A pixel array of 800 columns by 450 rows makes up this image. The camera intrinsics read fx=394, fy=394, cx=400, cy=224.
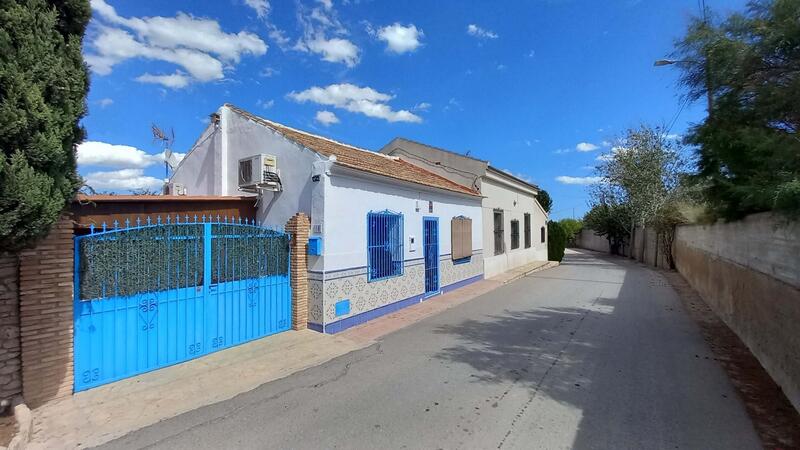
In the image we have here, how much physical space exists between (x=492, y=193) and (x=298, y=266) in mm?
9654

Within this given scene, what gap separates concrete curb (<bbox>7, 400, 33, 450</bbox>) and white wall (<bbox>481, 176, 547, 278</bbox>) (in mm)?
12227

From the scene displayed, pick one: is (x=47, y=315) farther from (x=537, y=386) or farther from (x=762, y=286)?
(x=762, y=286)

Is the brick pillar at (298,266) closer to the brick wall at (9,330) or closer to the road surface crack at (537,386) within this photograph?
the brick wall at (9,330)

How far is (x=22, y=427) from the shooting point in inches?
134

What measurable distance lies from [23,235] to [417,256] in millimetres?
7397

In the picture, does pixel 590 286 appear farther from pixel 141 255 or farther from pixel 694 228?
pixel 141 255

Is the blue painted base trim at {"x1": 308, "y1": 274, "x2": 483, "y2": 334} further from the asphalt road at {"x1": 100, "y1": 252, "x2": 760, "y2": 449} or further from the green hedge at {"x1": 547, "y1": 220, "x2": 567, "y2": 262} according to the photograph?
the green hedge at {"x1": 547, "y1": 220, "x2": 567, "y2": 262}

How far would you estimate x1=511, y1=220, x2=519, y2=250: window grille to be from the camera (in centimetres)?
1714

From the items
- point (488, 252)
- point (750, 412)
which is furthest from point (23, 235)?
point (488, 252)

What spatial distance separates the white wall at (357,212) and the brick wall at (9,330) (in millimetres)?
3872

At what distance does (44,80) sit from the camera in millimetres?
3328

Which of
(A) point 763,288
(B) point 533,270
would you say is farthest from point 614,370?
(B) point 533,270

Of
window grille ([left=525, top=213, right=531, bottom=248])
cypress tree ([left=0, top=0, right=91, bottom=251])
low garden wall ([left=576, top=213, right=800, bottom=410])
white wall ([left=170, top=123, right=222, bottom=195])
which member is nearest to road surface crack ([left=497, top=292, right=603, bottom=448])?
low garden wall ([left=576, top=213, right=800, bottom=410])

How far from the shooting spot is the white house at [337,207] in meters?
6.97
